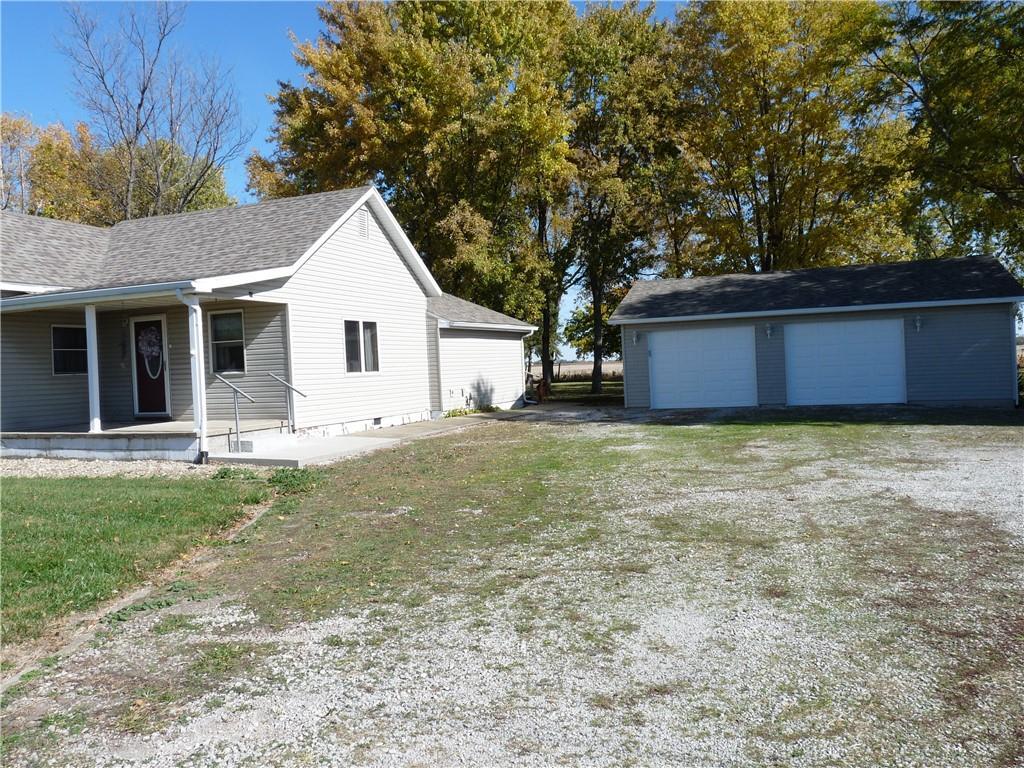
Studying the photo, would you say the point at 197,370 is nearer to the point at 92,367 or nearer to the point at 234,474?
the point at 234,474

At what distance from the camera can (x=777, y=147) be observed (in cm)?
2703


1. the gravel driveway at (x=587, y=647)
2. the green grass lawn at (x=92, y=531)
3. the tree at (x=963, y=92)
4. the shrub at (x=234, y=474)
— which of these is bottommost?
the gravel driveway at (x=587, y=647)

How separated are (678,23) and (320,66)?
1412cm

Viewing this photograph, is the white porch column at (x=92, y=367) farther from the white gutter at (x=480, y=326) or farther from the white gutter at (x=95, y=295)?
the white gutter at (x=480, y=326)

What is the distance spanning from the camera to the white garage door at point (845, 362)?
18547mm

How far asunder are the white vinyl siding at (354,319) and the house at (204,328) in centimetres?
4

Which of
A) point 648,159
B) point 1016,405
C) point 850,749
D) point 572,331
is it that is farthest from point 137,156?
point 850,749

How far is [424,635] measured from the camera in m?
4.37

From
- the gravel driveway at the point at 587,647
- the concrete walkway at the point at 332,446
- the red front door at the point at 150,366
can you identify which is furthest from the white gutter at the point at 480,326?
the gravel driveway at the point at 587,647

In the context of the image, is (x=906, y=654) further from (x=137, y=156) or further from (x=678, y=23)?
(x=137, y=156)

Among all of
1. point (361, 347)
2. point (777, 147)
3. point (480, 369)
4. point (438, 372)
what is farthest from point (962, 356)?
point (361, 347)

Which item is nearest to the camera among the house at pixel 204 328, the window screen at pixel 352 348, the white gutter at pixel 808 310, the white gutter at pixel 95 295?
the white gutter at pixel 95 295

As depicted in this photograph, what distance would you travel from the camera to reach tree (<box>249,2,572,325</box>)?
25031 millimetres

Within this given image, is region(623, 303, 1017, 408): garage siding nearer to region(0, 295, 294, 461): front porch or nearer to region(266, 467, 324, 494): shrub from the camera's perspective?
region(0, 295, 294, 461): front porch
